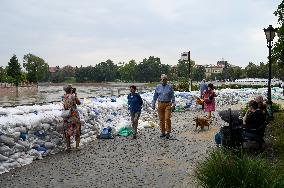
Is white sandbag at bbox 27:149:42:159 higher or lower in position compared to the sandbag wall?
lower

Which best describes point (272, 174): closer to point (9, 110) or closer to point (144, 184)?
point (144, 184)

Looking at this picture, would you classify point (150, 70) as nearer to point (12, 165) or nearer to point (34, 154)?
point (34, 154)

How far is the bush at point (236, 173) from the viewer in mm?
4975

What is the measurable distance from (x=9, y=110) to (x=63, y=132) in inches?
53.4

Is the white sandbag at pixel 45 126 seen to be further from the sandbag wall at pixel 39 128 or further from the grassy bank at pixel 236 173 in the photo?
the grassy bank at pixel 236 173

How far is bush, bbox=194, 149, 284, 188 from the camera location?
16.3 ft

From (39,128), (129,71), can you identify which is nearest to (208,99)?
(39,128)

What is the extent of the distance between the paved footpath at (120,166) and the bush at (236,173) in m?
1.36

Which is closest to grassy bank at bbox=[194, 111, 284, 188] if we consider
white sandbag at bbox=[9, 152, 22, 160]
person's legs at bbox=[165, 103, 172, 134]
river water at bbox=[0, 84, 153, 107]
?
white sandbag at bbox=[9, 152, 22, 160]

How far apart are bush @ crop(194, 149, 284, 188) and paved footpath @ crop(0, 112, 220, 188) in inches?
53.4

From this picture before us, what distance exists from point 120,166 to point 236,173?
368 centimetres

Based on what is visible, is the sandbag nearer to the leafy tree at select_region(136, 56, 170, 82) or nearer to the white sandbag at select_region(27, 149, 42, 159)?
the white sandbag at select_region(27, 149, 42, 159)

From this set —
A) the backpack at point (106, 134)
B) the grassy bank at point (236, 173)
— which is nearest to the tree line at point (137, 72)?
the backpack at point (106, 134)

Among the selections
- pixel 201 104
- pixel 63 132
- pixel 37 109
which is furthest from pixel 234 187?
pixel 201 104
